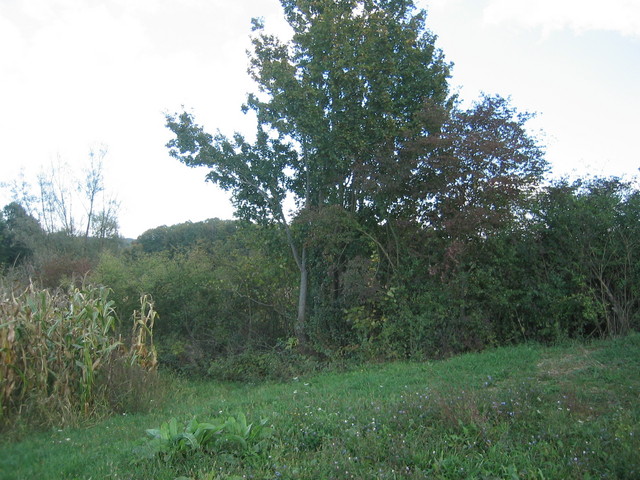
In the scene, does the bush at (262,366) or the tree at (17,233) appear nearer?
the bush at (262,366)

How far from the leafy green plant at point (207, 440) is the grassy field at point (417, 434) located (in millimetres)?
71

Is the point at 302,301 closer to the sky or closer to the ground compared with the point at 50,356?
closer to the sky

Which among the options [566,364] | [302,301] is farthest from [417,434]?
[302,301]

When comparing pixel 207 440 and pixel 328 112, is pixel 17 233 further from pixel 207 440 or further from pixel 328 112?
pixel 207 440

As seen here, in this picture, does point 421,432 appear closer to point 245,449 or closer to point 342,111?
point 245,449

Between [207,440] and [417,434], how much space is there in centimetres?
198

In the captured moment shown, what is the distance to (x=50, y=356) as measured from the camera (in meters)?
6.91

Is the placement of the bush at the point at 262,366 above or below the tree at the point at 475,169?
below

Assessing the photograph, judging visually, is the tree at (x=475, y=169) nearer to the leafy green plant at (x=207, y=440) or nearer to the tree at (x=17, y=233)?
the leafy green plant at (x=207, y=440)

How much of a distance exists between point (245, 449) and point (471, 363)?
4.81 m

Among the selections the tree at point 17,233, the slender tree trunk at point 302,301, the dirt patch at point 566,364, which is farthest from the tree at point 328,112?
the tree at point 17,233

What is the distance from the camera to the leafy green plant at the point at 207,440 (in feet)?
14.7

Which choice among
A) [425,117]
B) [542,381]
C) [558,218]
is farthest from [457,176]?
[542,381]

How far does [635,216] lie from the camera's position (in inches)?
358
